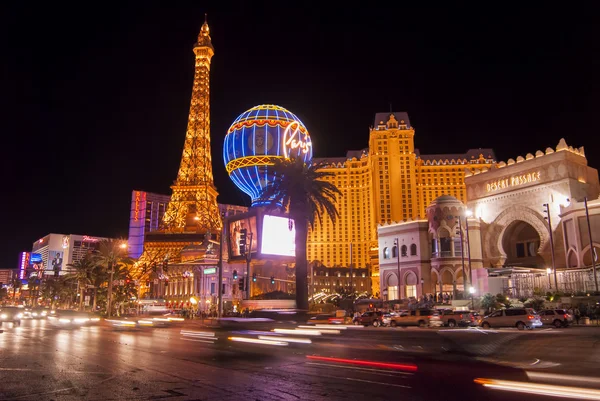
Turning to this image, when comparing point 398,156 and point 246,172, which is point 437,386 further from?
point 398,156

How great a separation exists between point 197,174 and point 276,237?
59.7 meters

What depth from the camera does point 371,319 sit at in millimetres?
35594

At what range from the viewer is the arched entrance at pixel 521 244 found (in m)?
64.4

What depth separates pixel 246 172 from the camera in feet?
215

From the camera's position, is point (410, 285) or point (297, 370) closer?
point (297, 370)

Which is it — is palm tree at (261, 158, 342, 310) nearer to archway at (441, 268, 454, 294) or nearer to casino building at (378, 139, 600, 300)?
casino building at (378, 139, 600, 300)

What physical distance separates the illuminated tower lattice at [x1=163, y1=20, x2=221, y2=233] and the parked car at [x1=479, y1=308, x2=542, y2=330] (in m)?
79.4

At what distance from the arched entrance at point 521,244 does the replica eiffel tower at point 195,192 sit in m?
59.3

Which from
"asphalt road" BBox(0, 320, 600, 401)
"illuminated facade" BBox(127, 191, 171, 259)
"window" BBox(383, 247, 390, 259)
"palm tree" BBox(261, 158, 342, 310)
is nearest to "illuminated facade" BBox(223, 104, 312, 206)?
"window" BBox(383, 247, 390, 259)

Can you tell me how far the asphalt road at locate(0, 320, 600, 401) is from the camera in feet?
32.1

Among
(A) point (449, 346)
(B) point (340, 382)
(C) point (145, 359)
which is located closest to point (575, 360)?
(A) point (449, 346)

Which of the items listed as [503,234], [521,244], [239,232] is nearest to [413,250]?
[503,234]

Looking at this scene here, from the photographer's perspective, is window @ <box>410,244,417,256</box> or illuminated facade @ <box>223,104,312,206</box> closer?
illuminated facade @ <box>223,104,312,206</box>

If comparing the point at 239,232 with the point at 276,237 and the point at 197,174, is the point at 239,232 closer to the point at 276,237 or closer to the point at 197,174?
the point at 276,237
